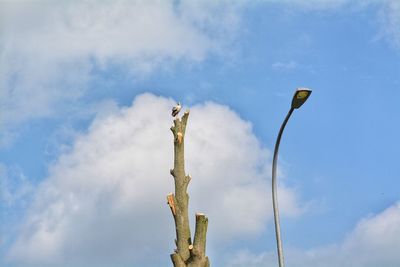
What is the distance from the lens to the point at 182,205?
16.4 meters

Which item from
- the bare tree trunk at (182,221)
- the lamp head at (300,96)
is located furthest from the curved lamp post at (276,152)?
the bare tree trunk at (182,221)

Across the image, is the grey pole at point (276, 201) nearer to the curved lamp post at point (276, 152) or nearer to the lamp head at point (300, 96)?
the curved lamp post at point (276, 152)

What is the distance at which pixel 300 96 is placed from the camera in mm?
12156

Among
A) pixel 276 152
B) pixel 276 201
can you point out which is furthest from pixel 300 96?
pixel 276 201

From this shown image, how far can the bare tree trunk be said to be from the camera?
15781mm

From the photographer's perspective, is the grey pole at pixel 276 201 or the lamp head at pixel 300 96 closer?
the lamp head at pixel 300 96

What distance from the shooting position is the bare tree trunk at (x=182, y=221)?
15.8 meters

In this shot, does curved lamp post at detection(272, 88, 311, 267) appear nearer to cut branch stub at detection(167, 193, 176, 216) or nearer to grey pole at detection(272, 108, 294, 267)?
grey pole at detection(272, 108, 294, 267)

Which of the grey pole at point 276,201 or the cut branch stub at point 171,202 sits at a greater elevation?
the cut branch stub at point 171,202

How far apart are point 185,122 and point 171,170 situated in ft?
5.13

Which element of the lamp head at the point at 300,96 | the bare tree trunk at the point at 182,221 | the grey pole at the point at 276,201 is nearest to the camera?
the lamp head at the point at 300,96

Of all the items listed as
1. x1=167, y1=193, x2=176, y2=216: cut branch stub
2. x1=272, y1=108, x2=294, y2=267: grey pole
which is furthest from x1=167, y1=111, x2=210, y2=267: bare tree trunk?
x1=272, y1=108, x2=294, y2=267: grey pole

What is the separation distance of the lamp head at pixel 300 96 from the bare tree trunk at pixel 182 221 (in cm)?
518

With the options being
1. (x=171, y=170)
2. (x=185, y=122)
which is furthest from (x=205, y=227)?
(x=185, y=122)
